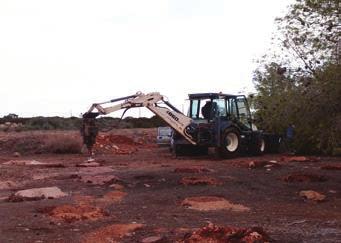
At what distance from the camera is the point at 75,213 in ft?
38.2

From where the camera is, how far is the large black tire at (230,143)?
2612 cm

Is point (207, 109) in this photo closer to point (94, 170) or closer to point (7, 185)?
point (94, 170)

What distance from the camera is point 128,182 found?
16781 mm

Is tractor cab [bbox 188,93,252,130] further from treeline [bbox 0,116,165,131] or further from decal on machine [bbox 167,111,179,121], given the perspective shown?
treeline [bbox 0,116,165,131]

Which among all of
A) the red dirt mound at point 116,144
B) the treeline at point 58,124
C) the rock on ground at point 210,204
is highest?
the treeline at point 58,124

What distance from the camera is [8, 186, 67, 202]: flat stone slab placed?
45.9ft

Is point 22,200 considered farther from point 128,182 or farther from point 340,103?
point 340,103

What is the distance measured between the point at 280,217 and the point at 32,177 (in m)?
9.72

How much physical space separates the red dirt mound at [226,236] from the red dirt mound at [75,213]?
2.95 m

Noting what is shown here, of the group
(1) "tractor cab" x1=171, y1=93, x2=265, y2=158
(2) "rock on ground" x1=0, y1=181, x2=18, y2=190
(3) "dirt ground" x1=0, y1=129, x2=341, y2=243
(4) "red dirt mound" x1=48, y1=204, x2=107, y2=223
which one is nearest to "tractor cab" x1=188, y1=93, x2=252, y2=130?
(1) "tractor cab" x1=171, y1=93, x2=265, y2=158

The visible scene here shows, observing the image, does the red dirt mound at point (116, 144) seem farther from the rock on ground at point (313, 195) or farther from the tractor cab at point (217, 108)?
the rock on ground at point (313, 195)

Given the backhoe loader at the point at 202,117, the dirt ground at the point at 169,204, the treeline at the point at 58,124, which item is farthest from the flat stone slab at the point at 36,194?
the treeline at the point at 58,124

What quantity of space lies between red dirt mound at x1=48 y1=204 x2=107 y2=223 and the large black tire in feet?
47.1

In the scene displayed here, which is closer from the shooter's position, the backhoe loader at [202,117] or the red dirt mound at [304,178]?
the red dirt mound at [304,178]
